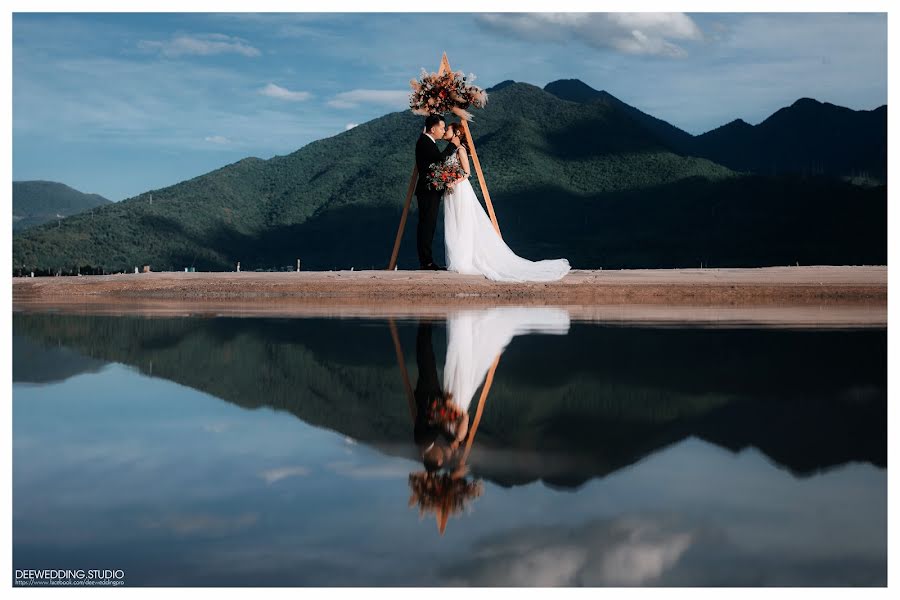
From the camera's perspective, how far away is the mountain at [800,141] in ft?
416

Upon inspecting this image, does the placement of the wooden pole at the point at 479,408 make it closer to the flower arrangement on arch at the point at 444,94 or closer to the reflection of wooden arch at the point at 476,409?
the reflection of wooden arch at the point at 476,409

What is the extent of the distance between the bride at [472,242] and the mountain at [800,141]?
10584 centimetres

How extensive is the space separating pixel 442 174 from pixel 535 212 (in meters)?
76.8

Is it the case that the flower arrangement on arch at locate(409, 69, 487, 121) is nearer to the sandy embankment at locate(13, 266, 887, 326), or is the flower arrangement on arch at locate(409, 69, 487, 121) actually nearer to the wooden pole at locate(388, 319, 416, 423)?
the sandy embankment at locate(13, 266, 887, 326)

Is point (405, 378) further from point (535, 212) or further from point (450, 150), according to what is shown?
point (535, 212)

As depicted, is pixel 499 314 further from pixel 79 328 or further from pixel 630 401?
pixel 630 401

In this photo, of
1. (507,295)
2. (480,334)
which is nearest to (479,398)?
(480,334)

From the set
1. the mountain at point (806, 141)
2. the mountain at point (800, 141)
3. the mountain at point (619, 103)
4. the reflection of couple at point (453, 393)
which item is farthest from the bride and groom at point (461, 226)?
the mountain at point (619, 103)

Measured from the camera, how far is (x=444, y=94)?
2208 centimetres

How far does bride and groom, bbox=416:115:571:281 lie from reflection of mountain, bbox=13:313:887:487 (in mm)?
9471

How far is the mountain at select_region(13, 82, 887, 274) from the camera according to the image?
8931 cm

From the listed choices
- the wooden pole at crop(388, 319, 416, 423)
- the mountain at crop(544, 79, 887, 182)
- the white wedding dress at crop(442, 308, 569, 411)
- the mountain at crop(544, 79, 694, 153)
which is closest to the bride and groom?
the white wedding dress at crop(442, 308, 569, 411)

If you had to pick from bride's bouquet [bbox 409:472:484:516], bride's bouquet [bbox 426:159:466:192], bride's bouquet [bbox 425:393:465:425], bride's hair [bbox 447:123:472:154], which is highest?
bride's hair [bbox 447:123:472:154]

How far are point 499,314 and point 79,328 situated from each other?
6087 mm
